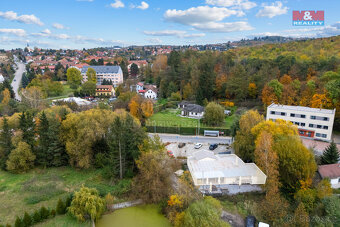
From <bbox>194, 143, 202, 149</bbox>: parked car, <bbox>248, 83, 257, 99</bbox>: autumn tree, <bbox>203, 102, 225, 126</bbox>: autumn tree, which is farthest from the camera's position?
<bbox>248, 83, 257, 99</bbox>: autumn tree

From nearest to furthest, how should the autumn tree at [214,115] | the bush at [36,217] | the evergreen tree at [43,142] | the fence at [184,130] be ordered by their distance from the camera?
the bush at [36,217] → the evergreen tree at [43,142] → the fence at [184,130] → the autumn tree at [214,115]

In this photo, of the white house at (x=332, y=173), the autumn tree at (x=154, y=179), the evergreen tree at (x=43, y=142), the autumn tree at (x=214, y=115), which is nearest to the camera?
the autumn tree at (x=154, y=179)

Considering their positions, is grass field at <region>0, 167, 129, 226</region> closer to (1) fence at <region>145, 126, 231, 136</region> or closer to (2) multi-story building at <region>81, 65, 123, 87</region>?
(1) fence at <region>145, 126, 231, 136</region>

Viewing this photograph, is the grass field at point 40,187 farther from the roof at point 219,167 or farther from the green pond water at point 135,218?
the roof at point 219,167

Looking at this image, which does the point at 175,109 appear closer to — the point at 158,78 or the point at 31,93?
the point at 158,78

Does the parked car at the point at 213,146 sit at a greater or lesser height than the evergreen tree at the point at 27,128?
lesser

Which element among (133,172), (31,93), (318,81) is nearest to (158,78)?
(31,93)

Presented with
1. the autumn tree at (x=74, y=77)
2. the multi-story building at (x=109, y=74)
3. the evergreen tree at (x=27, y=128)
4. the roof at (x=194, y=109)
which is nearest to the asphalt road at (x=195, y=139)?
the roof at (x=194, y=109)

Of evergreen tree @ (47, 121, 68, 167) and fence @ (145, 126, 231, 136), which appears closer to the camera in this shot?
evergreen tree @ (47, 121, 68, 167)

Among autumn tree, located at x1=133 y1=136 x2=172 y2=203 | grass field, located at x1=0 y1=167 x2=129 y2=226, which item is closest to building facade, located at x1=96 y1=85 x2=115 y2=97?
grass field, located at x1=0 y1=167 x2=129 y2=226
